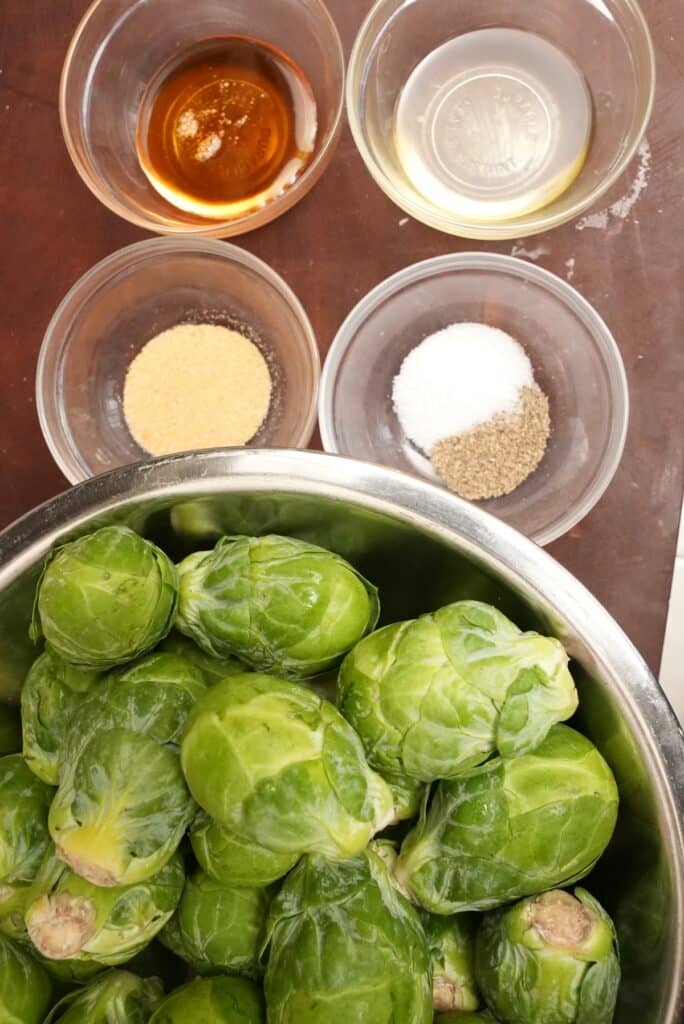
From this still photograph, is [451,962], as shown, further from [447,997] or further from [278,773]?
[278,773]

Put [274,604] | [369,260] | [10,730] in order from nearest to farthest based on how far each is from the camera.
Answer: [274,604] → [10,730] → [369,260]

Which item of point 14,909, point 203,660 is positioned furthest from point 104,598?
point 14,909

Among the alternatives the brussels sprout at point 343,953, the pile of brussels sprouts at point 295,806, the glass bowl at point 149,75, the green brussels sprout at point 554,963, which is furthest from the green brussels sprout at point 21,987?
the glass bowl at point 149,75

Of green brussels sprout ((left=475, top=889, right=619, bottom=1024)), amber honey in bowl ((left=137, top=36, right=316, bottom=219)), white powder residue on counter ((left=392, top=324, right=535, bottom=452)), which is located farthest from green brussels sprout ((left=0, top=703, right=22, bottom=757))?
amber honey in bowl ((left=137, top=36, right=316, bottom=219))

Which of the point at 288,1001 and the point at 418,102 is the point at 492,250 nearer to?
the point at 418,102

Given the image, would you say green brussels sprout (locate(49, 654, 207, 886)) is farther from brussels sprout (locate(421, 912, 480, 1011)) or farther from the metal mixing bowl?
brussels sprout (locate(421, 912, 480, 1011))

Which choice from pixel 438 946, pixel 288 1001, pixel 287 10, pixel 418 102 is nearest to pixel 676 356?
pixel 418 102
